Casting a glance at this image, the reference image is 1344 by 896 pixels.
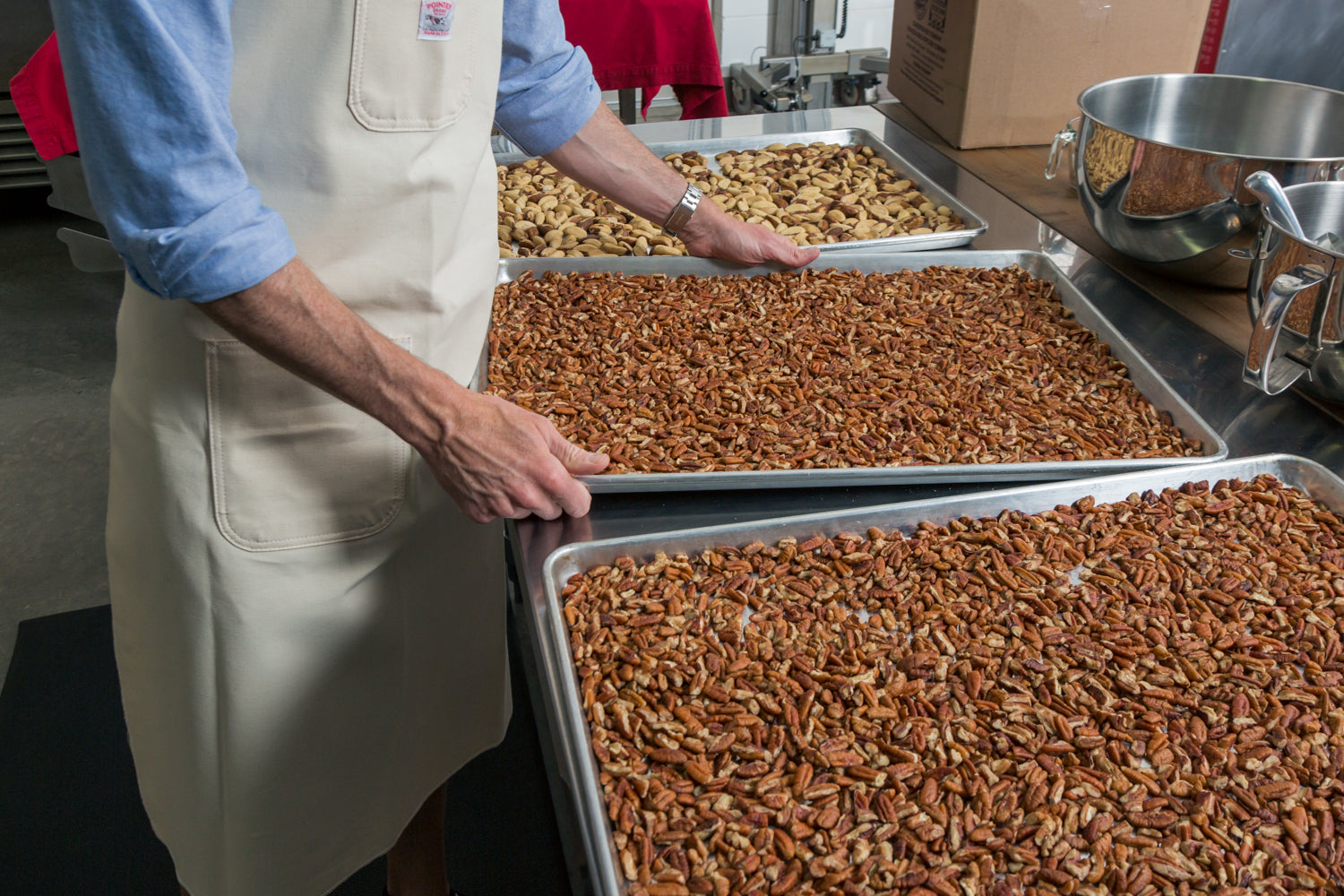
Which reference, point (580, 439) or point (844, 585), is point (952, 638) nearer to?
point (844, 585)

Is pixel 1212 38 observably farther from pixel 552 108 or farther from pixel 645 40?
pixel 645 40

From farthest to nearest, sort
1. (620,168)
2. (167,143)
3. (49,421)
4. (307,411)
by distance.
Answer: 1. (49,421)
2. (620,168)
3. (307,411)
4. (167,143)

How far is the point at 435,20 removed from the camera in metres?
0.96

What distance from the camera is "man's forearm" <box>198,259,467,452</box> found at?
2.87ft

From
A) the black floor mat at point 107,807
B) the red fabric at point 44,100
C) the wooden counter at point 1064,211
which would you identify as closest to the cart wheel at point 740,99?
the wooden counter at point 1064,211

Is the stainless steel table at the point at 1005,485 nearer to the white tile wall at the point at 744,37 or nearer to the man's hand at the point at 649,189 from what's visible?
the man's hand at the point at 649,189

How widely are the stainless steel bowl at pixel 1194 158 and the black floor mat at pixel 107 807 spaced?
1365 mm

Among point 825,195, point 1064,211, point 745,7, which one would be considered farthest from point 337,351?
point 745,7

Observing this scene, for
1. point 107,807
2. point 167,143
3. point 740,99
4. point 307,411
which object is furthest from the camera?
point 740,99

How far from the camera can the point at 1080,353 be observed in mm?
1336

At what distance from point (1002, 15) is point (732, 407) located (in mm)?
1156

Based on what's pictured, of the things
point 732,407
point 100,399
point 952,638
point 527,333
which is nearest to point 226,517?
point 527,333

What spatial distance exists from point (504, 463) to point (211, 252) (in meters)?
0.33

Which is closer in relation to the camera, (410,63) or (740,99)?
(410,63)
